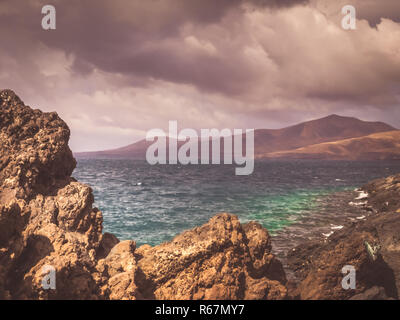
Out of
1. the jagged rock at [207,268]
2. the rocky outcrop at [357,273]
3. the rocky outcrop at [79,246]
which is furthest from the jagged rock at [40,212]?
the rocky outcrop at [357,273]

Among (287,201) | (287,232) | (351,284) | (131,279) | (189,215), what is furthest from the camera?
(287,201)

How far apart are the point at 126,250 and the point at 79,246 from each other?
1.75 m

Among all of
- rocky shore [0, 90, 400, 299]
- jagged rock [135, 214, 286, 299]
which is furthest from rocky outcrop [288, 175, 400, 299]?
jagged rock [135, 214, 286, 299]

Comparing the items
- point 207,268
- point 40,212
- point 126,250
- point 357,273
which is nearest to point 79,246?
point 126,250

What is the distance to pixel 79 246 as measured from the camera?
5.76 meters

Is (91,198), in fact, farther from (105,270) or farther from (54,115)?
(54,115)

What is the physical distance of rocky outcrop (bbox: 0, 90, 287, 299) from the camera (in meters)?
5.02

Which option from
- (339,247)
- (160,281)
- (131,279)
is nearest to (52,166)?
(131,279)

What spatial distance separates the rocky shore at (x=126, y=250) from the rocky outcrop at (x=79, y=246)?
3cm

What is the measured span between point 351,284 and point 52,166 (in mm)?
10394

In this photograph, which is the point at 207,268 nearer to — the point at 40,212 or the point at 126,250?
the point at 126,250

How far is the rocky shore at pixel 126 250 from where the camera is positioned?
576 centimetres

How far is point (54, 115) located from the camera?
8.48 m

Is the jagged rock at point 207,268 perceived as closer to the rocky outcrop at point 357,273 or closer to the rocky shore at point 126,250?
the rocky shore at point 126,250
